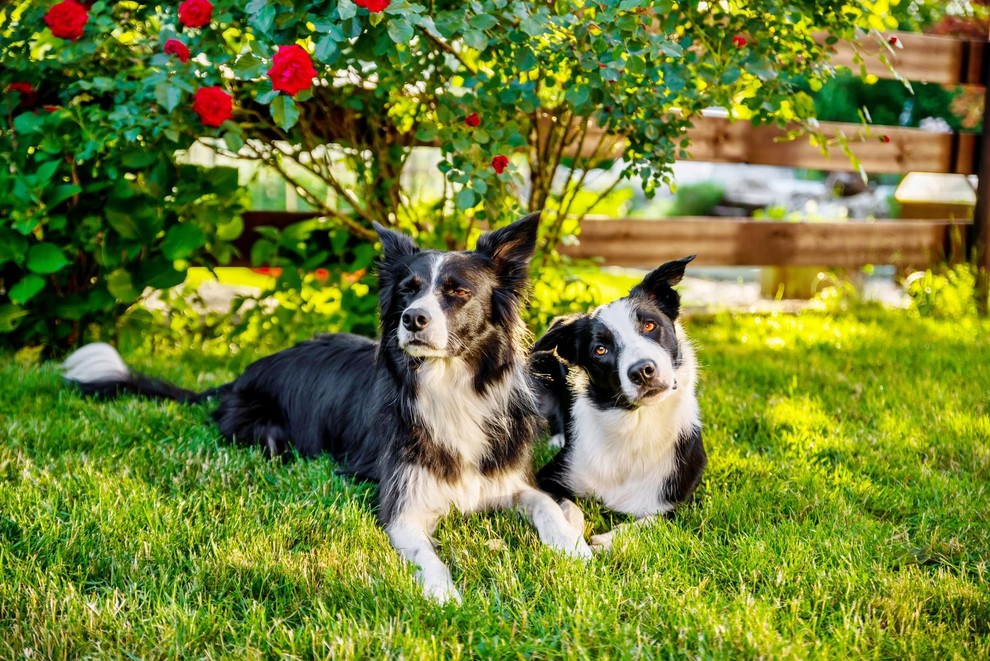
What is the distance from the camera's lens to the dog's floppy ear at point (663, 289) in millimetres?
3016

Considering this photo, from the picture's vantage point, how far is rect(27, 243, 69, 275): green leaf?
441 cm

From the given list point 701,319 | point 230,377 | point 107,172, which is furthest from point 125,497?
point 701,319

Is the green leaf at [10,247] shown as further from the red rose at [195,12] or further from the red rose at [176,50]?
the red rose at [195,12]

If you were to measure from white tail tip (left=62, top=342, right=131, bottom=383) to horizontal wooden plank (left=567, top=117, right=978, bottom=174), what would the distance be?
10.3 feet

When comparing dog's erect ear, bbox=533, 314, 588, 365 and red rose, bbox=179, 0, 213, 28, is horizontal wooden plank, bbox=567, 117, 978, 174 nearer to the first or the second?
dog's erect ear, bbox=533, 314, 588, 365

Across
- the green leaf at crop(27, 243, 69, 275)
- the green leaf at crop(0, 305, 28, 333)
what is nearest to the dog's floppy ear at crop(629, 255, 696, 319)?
the green leaf at crop(27, 243, 69, 275)

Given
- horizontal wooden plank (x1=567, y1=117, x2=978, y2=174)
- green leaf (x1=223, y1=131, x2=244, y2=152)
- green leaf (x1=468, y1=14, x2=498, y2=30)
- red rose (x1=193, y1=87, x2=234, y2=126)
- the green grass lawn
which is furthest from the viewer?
horizontal wooden plank (x1=567, y1=117, x2=978, y2=174)

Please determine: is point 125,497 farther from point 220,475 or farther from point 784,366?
point 784,366

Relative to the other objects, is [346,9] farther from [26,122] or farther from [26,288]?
[26,288]

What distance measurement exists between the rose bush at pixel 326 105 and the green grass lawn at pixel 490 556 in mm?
1064

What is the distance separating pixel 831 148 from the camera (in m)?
6.68

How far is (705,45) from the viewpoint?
3.77 meters

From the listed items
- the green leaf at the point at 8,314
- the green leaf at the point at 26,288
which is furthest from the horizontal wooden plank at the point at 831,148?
the green leaf at the point at 8,314

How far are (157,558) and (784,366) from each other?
135 inches
